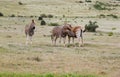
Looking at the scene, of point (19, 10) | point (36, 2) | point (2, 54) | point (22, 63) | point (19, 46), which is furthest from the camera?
point (36, 2)

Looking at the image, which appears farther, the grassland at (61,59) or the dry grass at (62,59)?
the dry grass at (62,59)

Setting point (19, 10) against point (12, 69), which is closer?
point (12, 69)

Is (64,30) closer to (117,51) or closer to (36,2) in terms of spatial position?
(117,51)

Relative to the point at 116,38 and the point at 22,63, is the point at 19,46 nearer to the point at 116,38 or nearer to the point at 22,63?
the point at 22,63

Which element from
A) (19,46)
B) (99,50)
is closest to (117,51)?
(99,50)

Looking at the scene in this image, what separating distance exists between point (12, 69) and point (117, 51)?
10.7 meters

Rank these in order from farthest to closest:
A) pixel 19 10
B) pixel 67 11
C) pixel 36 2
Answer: pixel 36 2
pixel 67 11
pixel 19 10

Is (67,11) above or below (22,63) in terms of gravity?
below

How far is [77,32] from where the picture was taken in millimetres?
34031

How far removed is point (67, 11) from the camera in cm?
8200

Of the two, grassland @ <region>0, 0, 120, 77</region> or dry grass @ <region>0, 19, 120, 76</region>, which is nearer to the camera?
grassland @ <region>0, 0, 120, 77</region>

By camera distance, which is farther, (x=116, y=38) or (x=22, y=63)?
(x=116, y=38)

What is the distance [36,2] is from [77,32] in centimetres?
6077

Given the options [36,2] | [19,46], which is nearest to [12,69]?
[19,46]
